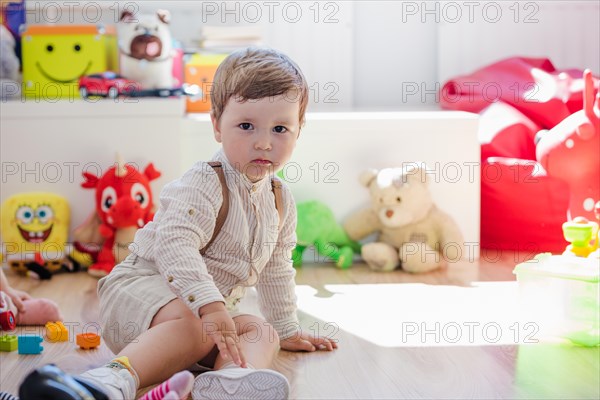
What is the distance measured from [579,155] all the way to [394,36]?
106cm

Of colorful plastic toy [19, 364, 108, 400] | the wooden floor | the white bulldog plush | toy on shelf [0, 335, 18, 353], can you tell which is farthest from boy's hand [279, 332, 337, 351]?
the white bulldog plush

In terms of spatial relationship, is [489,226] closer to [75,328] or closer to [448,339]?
[448,339]

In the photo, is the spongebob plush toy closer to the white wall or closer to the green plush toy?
the green plush toy

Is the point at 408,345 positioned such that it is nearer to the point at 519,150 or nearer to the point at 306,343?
the point at 306,343

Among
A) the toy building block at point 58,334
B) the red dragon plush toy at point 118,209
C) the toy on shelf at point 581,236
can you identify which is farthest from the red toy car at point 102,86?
the toy on shelf at point 581,236

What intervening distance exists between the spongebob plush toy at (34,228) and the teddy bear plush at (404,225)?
2.42ft

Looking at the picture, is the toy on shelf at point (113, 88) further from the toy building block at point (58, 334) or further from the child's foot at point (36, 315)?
the toy building block at point (58, 334)

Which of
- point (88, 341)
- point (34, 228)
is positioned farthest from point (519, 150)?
point (88, 341)

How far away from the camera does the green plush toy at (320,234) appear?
240 centimetres

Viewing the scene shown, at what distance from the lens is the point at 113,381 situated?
48.5 inches

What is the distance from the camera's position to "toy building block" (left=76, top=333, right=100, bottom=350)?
1662mm

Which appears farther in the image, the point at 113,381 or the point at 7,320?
the point at 7,320

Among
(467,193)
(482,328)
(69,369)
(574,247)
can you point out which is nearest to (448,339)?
(482,328)

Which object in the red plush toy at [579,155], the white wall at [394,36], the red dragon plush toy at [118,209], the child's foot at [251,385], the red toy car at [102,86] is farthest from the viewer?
the white wall at [394,36]
